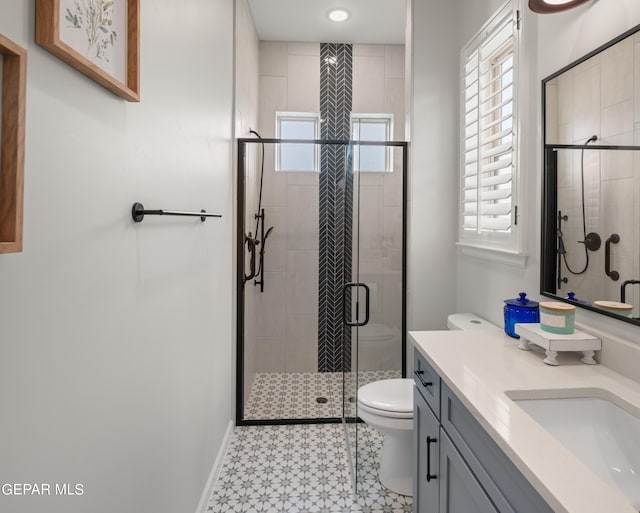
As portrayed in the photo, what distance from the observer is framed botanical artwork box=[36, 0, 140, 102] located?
0.64 meters

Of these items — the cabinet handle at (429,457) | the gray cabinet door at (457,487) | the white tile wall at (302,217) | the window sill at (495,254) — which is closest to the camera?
the gray cabinet door at (457,487)

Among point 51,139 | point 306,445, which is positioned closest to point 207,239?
point 51,139

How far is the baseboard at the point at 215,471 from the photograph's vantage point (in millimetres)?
1697

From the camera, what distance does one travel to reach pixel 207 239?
1.79 metres

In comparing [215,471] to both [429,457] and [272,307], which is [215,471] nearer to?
[429,457]

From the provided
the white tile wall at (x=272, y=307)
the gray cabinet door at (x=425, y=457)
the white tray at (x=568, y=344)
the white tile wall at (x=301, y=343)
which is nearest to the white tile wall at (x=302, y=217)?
the white tile wall at (x=272, y=307)

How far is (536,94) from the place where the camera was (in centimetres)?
160

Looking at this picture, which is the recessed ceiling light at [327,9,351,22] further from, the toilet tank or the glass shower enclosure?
the toilet tank

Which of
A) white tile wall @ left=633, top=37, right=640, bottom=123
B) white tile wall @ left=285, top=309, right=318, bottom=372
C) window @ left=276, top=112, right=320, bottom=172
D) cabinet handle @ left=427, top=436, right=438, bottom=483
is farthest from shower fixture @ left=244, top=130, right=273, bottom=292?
white tile wall @ left=633, top=37, right=640, bottom=123

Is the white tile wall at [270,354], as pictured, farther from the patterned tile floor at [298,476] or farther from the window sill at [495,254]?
the window sill at [495,254]

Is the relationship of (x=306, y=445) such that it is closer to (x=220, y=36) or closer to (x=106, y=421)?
(x=106, y=421)

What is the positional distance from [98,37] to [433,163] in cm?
198

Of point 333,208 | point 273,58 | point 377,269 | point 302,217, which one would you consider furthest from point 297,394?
point 273,58
